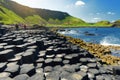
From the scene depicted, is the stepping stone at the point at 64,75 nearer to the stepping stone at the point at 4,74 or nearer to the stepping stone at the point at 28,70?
the stepping stone at the point at 28,70

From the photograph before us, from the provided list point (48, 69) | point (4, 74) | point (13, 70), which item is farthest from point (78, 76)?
point (4, 74)

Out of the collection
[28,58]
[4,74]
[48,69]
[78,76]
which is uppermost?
[4,74]

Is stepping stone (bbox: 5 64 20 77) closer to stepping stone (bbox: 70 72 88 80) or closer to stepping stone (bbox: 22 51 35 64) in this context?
stepping stone (bbox: 22 51 35 64)

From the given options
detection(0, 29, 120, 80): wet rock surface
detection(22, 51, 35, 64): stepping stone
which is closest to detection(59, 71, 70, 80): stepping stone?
detection(0, 29, 120, 80): wet rock surface

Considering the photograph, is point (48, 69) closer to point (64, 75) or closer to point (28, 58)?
Answer: point (64, 75)

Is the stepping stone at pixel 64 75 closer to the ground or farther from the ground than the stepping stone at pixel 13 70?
closer to the ground

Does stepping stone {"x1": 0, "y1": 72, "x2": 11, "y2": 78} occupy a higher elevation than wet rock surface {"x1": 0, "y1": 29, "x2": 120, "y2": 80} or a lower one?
higher

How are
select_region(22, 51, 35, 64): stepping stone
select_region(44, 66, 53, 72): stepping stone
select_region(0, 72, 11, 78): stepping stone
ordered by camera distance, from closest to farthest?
1. select_region(0, 72, 11, 78): stepping stone
2. select_region(44, 66, 53, 72): stepping stone
3. select_region(22, 51, 35, 64): stepping stone

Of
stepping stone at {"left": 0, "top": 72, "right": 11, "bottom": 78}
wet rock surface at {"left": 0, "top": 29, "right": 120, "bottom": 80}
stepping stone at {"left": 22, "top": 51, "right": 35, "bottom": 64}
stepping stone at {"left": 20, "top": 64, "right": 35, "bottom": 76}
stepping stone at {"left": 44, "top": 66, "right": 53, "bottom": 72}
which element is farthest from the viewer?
stepping stone at {"left": 22, "top": 51, "right": 35, "bottom": 64}

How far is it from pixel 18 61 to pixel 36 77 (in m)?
3.20

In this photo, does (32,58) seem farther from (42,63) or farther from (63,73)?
(63,73)

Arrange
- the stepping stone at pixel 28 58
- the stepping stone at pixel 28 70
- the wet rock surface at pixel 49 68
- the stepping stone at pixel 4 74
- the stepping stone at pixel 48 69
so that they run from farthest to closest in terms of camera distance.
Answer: the stepping stone at pixel 28 58 < the stepping stone at pixel 48 69 < the stepping stone at pixel 28 70 < the wet rock surface at pixel 49 68 < the stepping stone at pixel 4 74

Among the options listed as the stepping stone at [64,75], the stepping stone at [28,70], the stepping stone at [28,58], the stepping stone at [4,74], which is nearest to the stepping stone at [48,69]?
the stepping stone at [28,70]

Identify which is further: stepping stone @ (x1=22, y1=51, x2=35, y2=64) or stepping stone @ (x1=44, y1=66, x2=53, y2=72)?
stepping stone @ (x1=22, y1=51, x2=35, y2=64)
